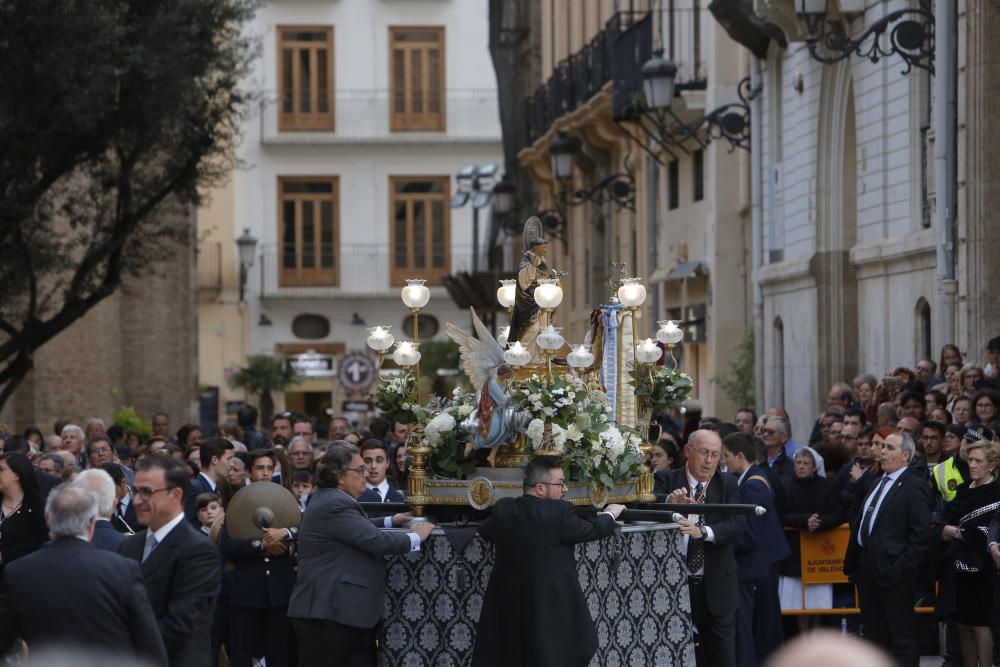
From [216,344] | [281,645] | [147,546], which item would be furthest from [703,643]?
[216,344]

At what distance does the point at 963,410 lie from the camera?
1472cm

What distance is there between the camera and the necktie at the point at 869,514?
1327 centimetres

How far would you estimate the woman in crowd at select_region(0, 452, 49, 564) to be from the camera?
38.4 ft

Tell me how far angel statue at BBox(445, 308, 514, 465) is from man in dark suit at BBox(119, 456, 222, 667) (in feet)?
9.64

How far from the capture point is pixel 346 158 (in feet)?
189

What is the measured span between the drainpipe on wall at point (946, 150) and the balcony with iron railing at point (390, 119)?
38017mm

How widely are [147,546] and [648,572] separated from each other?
3.76 m

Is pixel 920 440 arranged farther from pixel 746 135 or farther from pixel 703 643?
pixel 746 135

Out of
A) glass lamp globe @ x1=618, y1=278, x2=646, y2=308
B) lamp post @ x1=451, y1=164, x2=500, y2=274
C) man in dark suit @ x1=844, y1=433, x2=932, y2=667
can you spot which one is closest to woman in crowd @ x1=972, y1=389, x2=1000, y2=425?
man in dark suit @ x1=844, y1=433, x2=932, y2=667

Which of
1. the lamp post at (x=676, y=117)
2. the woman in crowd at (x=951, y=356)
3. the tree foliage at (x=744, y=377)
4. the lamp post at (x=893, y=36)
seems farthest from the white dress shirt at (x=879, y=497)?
the tree foliage at (x=744, y=377)

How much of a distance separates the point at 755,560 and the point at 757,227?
583 inches

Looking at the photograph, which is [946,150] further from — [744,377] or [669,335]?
[744,377]

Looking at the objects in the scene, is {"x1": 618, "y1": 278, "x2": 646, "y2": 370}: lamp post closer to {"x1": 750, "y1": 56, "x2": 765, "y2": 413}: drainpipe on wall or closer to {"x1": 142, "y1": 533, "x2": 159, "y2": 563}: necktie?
{"x1": 142, "y1": 533, "x2": 159, "y2": 563}: necktie

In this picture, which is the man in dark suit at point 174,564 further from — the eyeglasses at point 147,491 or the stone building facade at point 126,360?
the stone building facade at point 126,360
